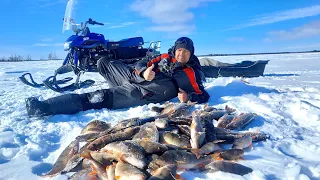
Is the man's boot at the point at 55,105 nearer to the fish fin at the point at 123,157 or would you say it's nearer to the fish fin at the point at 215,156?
the fish fin at the point at 123,157

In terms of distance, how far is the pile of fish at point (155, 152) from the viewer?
2.20 meters

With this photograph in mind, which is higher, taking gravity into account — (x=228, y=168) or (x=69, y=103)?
(x=69, y=103)

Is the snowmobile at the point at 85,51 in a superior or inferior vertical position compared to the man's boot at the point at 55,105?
superior

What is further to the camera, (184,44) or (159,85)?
(159,85)

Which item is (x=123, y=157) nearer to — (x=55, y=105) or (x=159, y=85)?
(x=55, y=105)

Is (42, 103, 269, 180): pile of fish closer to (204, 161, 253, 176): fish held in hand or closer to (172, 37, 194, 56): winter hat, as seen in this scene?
(204, 161, 253, 176): fish held in hand

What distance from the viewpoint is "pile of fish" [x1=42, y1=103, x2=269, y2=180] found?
220 centimetres

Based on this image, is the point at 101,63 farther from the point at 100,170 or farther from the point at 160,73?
the point at 100,170

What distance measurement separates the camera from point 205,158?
7.91 ft

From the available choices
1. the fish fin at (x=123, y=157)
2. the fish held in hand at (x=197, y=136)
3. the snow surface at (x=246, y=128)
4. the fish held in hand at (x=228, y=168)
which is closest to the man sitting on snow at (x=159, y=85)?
the snow surface at (x=246, y=128)

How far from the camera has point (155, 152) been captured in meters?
2.38

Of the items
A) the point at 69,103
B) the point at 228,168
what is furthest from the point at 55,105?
the point at 228,168

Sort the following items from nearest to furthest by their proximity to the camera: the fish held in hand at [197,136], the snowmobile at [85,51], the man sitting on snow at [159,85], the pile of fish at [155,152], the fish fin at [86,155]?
the pile of fish at [155,152]
the fish fin at [86,155]
the fish held in hand at [197,136]
the man sitting on snow at [159,85]
the snowmobile at [85,51]

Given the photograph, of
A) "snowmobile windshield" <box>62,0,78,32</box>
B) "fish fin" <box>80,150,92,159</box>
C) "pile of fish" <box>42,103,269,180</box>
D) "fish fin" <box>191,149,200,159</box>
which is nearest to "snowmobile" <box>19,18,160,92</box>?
"snowmobile windshield" <box>62,0,78,32</box>
